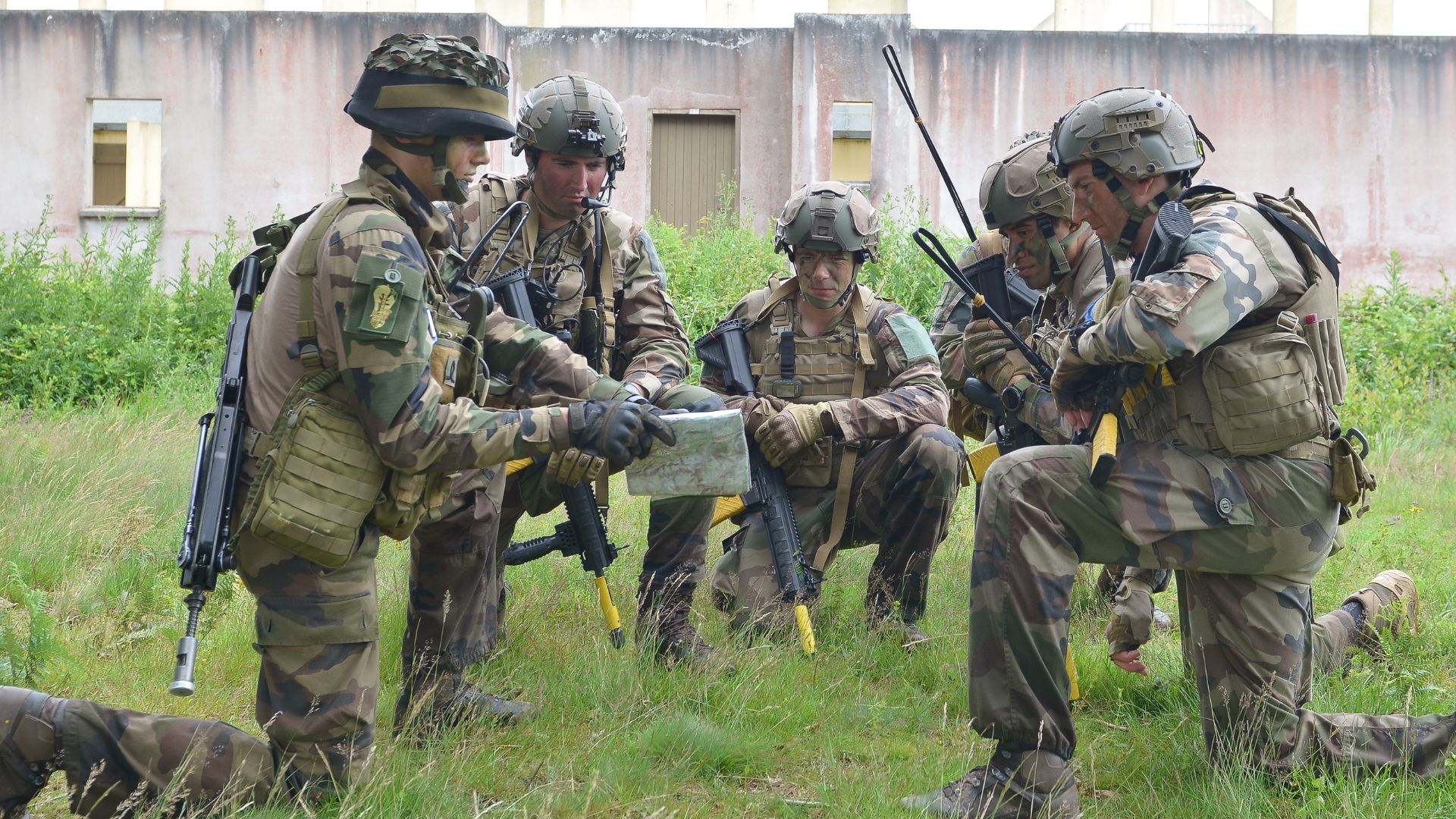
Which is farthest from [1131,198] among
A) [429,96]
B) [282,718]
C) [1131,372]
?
[282,718]

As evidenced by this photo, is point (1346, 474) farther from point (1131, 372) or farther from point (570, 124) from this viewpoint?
point (570, 124)

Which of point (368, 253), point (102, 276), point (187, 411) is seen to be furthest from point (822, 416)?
point (102, 276)

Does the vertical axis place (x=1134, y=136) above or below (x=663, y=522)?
above

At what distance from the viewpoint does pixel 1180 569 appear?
3.84 meters

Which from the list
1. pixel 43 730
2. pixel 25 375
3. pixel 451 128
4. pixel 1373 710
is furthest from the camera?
pixel 25 375

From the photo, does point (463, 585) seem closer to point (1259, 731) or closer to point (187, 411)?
point (1259, 731)

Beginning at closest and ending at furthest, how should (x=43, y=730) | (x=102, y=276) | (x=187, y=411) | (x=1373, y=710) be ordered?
(x=43, y=730), (x=1373, y=710), (x=187, y=411), (x=102, y=276)

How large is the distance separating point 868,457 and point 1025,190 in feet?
4.58

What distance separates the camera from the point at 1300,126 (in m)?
18.6

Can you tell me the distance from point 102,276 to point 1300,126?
15.7 m

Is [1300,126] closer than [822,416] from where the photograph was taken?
No

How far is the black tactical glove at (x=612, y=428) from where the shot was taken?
3.50m

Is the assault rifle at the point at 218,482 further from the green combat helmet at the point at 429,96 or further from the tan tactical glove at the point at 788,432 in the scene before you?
the tan tactical glove at the point at 788,432

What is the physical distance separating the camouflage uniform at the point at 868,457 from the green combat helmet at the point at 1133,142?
6.04 feet
